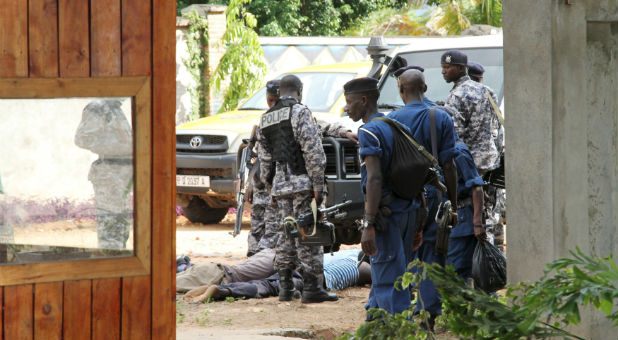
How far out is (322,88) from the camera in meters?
11.3

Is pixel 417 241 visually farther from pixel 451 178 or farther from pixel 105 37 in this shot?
pixel 105 37

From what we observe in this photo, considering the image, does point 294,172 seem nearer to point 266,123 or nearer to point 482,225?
point 266,123

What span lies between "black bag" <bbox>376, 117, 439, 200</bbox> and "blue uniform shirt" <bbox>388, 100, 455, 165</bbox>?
0.36 m

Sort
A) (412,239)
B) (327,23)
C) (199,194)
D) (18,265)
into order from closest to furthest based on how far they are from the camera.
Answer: (18,265) < (412,239) < (199,194) < (327,23)

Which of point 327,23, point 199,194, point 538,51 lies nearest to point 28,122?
point 538,51

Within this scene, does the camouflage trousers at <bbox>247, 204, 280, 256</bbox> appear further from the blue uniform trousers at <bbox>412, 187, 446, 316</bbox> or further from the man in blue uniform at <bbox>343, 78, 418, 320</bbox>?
the man in blue uniform at <bbox>343, 78, 418, 320</bbox>

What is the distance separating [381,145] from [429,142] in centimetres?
60

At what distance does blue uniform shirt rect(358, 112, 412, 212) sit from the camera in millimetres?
5442

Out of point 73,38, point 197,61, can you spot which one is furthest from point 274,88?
point 197,61

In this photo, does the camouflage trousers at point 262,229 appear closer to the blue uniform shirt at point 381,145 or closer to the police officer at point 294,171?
the police officer at point 294,171

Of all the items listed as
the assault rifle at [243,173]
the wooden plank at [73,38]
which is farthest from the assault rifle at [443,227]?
the assault rifle at [243,173]

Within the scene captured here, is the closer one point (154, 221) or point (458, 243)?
point (154, 221)

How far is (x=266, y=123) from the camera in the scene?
7.55m

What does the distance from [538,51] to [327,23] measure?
22201 millimetres
